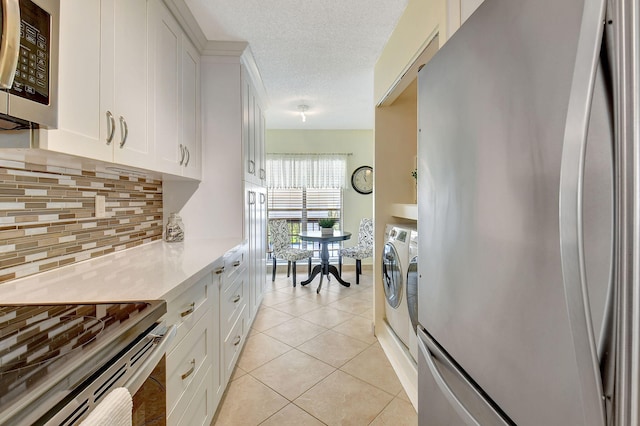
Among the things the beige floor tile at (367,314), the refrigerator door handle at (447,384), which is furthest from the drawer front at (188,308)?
the beige floor tile at (367,314)

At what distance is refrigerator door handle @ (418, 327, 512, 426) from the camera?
692 millimetres

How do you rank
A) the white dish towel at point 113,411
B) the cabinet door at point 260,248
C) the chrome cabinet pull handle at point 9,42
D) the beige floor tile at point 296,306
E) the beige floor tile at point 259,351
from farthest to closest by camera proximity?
the beige floor tile at point 296,306
the cabinet door at point 260,248
the beige floor tile at point 259,351
the chrome cabinet pull handle at point 9,42
the white dish towel at point 113,411

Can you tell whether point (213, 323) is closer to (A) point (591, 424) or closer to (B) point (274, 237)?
(A) point (591, 424)

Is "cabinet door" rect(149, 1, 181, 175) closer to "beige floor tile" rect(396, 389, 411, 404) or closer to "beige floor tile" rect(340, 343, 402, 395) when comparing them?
"beige floor tile" rect(340, 343, 402, 395)

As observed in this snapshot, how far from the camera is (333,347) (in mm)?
2473

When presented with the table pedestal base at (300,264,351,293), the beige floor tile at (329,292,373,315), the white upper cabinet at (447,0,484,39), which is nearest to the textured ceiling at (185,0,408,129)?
the white upper cabinet at (447,0,484,39)

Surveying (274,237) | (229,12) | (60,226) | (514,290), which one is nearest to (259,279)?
(274,237)

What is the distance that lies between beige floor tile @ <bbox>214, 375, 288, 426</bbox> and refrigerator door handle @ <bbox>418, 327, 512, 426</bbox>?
115cm

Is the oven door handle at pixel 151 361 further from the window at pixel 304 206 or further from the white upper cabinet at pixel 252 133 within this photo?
the window at pixel 304 206

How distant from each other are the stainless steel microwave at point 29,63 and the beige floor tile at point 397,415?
1999 millimetres

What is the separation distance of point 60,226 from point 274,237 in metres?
3.21

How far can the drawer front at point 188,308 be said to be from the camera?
42.0 inches

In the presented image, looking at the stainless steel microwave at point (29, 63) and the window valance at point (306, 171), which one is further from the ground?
the window valance at point (306, 171)

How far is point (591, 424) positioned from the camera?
1.39 ft
